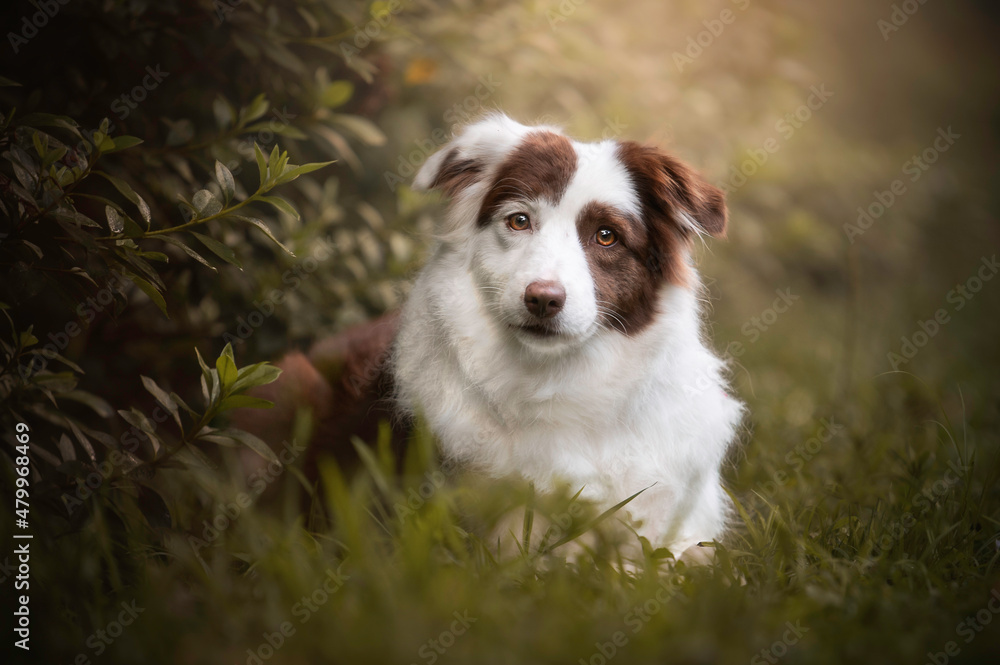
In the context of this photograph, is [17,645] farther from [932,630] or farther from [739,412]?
[739,412]

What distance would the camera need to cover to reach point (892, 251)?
24.7 ft

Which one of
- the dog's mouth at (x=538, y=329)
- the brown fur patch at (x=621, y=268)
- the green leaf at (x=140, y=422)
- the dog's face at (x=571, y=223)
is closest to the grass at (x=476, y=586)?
the green leaf at (x=140, y=422)

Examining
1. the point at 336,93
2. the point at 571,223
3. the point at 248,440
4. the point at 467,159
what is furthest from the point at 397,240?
the point at 248,440

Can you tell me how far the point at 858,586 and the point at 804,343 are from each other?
167 inches

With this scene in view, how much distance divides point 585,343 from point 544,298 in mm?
374

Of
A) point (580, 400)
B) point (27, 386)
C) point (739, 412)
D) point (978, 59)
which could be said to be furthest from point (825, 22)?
point (27, 386)

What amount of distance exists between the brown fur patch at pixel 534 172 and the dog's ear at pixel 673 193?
9.9 inches

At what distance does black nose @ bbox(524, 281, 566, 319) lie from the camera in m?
2.37

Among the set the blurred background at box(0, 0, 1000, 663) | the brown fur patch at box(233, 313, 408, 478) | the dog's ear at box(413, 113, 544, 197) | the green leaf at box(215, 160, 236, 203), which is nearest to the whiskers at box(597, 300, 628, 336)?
the blurred background at box(0, 0, 1000, 663)

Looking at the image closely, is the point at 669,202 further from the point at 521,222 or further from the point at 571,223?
the point at 521,222

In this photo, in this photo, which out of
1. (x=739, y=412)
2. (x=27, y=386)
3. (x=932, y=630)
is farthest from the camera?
(x=739, y=412)

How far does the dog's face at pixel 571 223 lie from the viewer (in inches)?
98.8

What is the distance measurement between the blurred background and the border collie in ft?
1.07

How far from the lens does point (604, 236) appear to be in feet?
8.71
